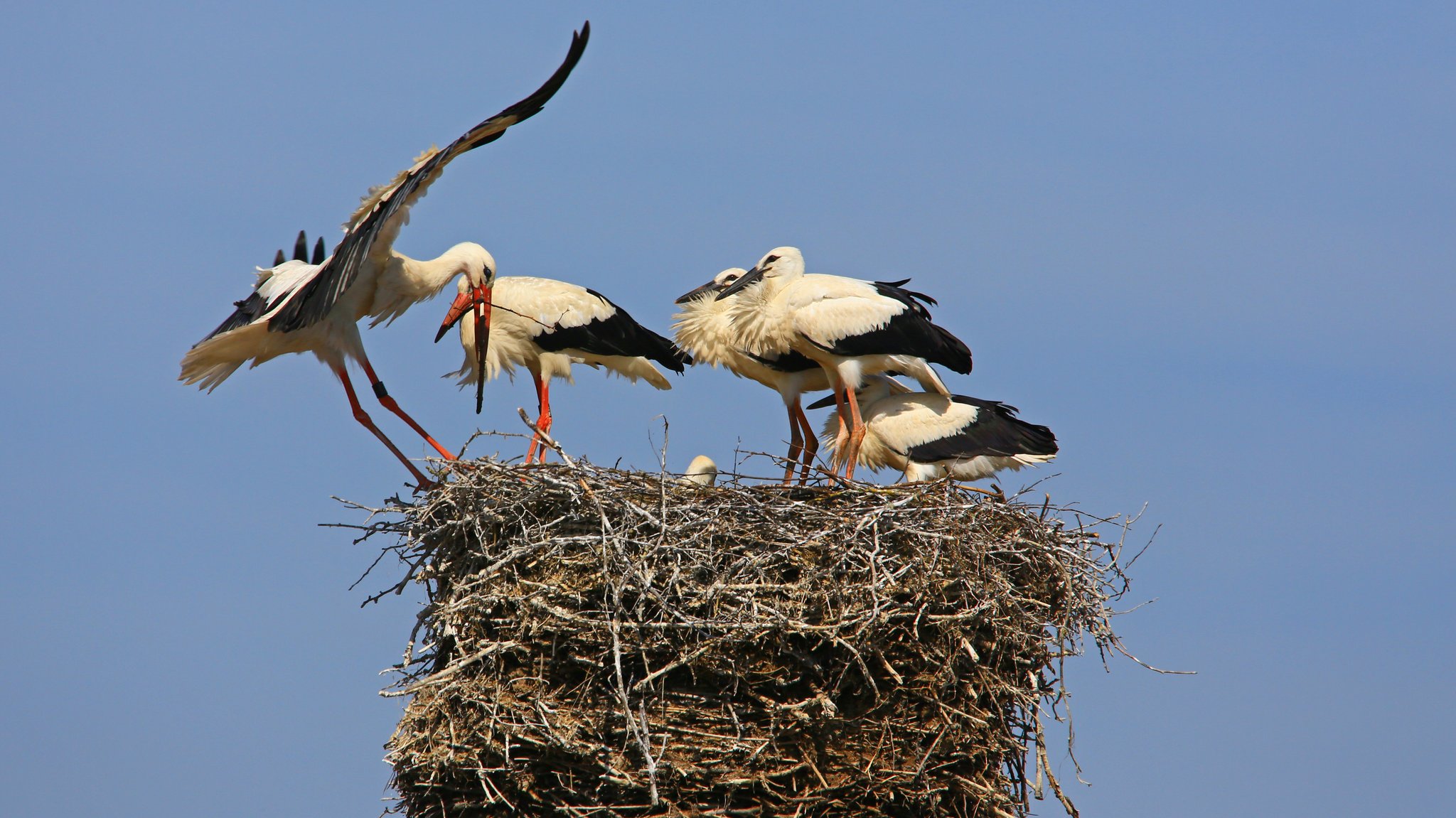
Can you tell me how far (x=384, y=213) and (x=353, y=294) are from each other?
0.95 metres

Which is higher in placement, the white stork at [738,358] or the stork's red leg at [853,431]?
the white stork at [738,358]

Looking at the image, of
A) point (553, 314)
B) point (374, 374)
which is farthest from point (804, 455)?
point (374, 374)

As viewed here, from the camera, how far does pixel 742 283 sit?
987 cm

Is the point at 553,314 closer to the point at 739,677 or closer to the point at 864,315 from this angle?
the point at 864,315

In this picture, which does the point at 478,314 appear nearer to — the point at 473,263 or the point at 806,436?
the point at 473,263

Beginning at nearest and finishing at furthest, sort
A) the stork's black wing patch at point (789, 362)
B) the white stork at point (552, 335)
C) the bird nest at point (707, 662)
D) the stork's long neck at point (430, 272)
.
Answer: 1. the bird nest at point (707, 662)
2. the stork's long neck at point (430, 272)
3. the stork's black wing patch at point (789, 362)
4. the white stork at point (552, 335)

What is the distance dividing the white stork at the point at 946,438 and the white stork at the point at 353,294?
2.42 metres

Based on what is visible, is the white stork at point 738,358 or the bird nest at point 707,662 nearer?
the bird nest at point 707,662

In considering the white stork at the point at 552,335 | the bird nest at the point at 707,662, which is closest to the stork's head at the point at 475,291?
the white stork at the point at 552,335

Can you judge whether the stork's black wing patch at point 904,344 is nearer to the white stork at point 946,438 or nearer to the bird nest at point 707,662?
the white stork at point 946,438

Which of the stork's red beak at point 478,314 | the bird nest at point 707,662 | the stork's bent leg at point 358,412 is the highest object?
the stork's red beak at point 478,314

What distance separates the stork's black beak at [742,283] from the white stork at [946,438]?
101 cm

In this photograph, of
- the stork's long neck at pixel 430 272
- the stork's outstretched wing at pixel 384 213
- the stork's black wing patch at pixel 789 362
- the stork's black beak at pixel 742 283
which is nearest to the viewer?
the stork's outstretched wing at pixel 384 213

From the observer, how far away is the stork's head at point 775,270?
388 inches
